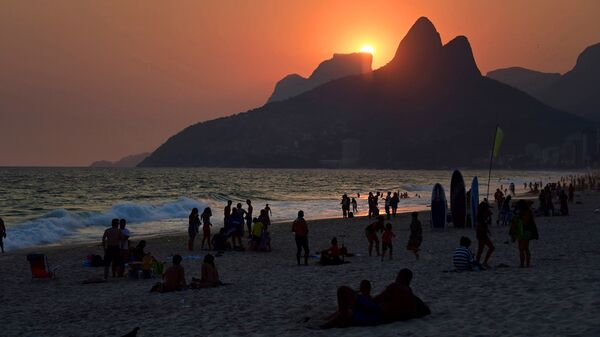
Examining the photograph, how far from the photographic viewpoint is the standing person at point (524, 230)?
14523 mm

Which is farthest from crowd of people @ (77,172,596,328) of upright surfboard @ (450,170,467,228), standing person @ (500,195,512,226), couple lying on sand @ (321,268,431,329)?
standing person @ (500,195,512,226)

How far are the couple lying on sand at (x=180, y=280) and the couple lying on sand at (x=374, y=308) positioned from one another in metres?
5.10

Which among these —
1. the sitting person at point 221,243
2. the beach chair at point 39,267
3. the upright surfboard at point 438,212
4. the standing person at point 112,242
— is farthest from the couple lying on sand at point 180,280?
the upright surfboard at point 438,212

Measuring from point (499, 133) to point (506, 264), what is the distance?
13.2 metres

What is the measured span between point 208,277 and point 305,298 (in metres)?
2.89

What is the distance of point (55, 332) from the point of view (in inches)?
435

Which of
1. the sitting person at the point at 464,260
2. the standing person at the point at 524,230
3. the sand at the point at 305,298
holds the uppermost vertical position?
the standing person at the point at 524,230

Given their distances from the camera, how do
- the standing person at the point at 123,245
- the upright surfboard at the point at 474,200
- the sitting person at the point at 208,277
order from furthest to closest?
the upright surfboard at the point at 474,200, the standing person at the point at 123,245, the sitting person at the point at 208,277

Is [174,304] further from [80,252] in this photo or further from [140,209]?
[140,209]

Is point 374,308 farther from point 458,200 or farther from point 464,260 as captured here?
point 458,200

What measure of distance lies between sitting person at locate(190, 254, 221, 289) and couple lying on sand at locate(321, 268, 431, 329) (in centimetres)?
506

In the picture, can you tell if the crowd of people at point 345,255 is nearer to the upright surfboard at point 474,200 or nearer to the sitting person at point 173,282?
the sitting person at point 173,282

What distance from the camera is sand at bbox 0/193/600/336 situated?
31.1 ft

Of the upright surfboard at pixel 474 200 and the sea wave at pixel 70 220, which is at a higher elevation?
the upright surfboard at pixel 474 200
